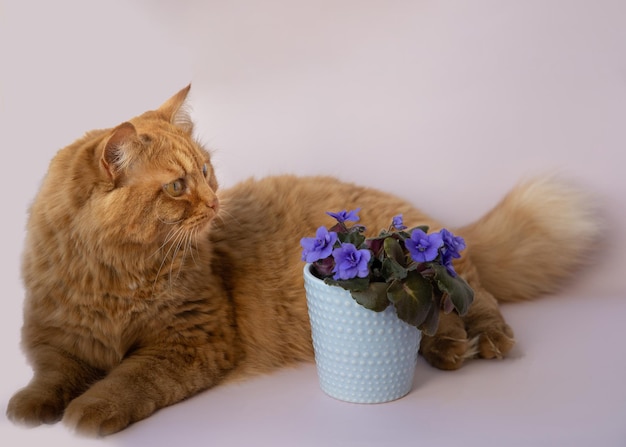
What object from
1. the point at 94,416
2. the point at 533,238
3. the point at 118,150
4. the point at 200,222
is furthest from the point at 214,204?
the point at 533,238

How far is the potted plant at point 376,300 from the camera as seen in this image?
2139 mm

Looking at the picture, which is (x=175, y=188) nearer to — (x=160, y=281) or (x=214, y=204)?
(x=214, y=204)

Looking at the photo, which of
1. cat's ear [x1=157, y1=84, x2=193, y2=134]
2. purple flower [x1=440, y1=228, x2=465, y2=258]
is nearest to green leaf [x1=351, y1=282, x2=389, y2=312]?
purple flower [x1=440, y1=228, x2=465, y2=258]

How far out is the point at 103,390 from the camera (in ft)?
7.07

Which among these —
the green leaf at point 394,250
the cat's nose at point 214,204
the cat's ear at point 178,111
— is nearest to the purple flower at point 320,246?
the green leaf at point 394,250

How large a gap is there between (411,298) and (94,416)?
89 cm

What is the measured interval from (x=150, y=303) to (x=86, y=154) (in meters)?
0.47

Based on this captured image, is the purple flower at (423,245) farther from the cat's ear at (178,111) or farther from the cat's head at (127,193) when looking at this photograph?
the cat's ear at (178,111)

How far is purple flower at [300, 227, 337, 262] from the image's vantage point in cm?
222

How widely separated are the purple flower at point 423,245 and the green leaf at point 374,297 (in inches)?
4.8

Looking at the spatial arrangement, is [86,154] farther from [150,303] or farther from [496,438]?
[496,438]

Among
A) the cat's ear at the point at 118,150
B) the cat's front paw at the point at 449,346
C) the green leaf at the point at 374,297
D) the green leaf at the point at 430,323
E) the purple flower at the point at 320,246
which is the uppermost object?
the cat's ear at the point at 118,150

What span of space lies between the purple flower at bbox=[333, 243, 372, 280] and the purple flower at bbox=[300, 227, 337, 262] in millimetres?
44

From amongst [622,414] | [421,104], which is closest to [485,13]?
[421,104]
